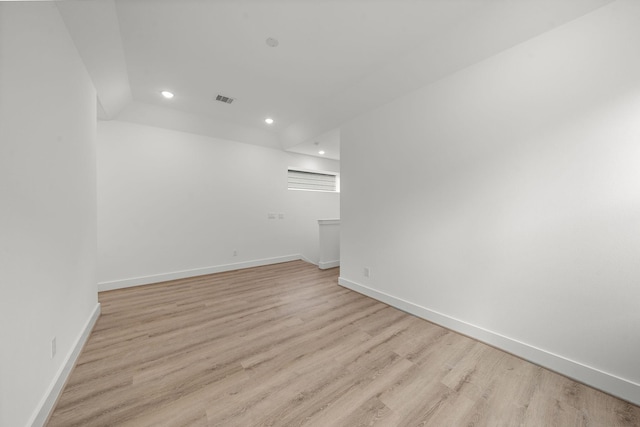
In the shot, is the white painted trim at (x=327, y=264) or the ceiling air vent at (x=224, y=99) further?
the white painted trim at (x=327, y=264)

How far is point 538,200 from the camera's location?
1.83 meters

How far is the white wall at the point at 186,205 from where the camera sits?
3477mm

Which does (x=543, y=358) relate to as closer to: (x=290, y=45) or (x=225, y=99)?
(x=290, y=45)

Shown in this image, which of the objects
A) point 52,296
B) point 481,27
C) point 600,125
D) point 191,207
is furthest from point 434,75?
point 191,207

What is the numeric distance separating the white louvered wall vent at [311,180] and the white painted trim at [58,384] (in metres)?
4.20

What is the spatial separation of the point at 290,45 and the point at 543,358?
12.0 ft

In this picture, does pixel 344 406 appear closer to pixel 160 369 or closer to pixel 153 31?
pixel 160 369

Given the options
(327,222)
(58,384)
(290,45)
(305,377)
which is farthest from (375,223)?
(58,384)

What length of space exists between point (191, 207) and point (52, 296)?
2831 mm

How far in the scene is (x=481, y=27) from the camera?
188 centimetres

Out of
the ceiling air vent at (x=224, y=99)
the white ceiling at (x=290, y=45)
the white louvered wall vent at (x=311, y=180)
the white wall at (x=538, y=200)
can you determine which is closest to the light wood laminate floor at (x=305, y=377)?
the white wall at (x=538, y=200)

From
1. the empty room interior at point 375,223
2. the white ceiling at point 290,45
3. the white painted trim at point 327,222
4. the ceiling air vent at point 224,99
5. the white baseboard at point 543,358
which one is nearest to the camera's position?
the empty room interior at point 375,223

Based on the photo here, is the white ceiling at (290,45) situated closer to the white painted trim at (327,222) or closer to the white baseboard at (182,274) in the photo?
the white painted trim at (327,222)

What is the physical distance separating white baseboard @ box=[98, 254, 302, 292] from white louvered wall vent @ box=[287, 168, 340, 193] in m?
1.86
